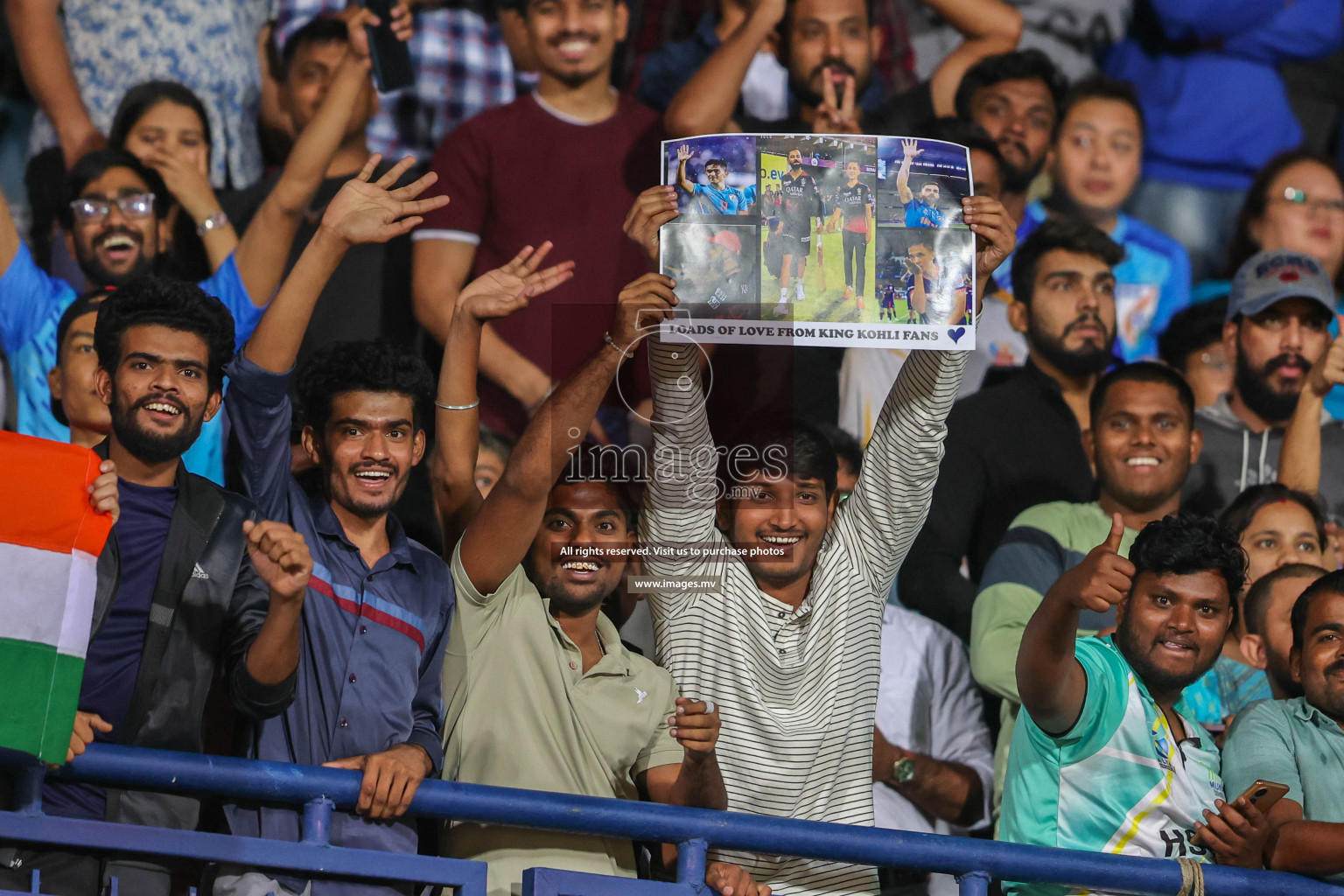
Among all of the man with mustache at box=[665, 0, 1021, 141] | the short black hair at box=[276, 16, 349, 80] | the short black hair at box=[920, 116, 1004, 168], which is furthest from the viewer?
the short black hair at box=[276, 16, 349, 80]

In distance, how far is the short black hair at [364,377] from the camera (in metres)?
3.83

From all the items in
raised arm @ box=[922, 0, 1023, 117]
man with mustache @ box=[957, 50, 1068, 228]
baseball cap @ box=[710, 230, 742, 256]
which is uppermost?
raised arm @ box=[922, 0, 1023, 117]

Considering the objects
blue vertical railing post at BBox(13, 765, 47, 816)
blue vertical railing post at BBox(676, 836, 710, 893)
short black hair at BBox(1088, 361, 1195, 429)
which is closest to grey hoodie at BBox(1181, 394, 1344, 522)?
short black hair at BBox(1088, 361, 1195, 429)

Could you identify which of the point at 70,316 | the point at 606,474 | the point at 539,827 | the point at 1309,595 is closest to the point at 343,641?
the point at 539,827

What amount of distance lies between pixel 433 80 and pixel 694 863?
3545mm

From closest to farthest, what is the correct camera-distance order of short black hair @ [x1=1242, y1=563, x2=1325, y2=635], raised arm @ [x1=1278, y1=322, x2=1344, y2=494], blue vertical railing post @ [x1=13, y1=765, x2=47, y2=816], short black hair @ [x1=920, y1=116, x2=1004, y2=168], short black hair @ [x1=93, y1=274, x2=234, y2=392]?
blue vertical railing post @ [x1=13, y1=765, x2=47, y2=816], short black hair @ [x1=93, y1=274, x2=234, y2=392], short black hair @ [x1=1242, y1=563, x2=1325, y2=635], raised arm @ [x1=1278, y1=322, x2=1344, y2=494], short black hair @ [x1=920, y1=116, x2=1004, y2=168]

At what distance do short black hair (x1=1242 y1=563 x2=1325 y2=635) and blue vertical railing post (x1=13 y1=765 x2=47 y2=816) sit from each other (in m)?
3.00

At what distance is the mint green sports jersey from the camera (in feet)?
12.2

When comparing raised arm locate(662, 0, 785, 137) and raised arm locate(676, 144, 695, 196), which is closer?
raised arm locate(676, 144, 695, 196)

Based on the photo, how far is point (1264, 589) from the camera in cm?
448

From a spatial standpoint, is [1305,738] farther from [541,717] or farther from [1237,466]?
[541,717]

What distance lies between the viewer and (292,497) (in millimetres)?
3746

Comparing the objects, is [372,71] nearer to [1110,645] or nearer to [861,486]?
[861,486]

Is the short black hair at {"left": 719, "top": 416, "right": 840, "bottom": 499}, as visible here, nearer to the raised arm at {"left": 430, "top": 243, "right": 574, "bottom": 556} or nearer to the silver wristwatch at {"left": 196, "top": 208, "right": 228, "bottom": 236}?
the raised arm at {"left": 430, "top": 243, "right": 574, "bottom": 556}
